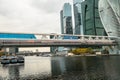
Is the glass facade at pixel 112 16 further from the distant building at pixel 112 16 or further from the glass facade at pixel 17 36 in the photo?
the glass facade at pixel 17 36

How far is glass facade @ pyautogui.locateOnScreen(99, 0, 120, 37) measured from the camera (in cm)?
15688

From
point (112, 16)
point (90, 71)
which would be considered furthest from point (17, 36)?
point (112, 16)

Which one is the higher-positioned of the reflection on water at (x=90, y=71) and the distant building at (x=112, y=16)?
the distant building at (x=112, y=16)

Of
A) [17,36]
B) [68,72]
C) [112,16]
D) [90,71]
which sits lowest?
[68,72]

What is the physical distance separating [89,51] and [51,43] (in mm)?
116845

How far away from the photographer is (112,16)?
162 metres

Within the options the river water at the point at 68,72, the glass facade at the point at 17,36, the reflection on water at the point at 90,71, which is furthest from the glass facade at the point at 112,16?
the reflection on water at the point at 90,71

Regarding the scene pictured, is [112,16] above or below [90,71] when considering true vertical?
above

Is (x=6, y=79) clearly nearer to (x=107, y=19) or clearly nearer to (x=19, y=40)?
(x=19, y=40)

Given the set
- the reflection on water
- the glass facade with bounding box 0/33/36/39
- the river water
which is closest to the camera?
the reflection on water

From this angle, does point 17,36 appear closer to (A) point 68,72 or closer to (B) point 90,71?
(A) point 68,72

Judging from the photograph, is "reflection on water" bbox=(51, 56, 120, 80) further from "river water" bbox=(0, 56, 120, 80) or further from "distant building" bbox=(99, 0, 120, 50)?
"distant building" bbox=(99, 0, 120, 50)

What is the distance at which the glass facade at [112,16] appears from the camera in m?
157

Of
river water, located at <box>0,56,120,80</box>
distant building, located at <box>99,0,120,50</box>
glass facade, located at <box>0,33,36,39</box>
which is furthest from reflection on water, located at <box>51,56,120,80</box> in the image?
distant building, located at <box>99,0,120,50</box>
